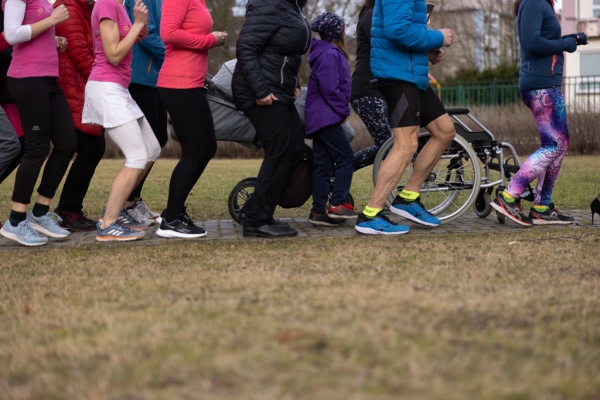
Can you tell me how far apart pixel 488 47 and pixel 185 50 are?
156 feet

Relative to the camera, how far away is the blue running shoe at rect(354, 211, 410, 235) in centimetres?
714

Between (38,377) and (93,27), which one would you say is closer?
(38,377)

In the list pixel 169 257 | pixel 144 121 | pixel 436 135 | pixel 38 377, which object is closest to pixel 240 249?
pixel 169 257

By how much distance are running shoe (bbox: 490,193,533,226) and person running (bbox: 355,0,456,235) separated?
629 millimetres

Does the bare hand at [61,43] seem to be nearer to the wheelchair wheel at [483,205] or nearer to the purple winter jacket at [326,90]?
the purple winter jacket at [326,90]

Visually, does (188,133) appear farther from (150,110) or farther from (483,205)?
(483,205)

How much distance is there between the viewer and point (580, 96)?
22.5 meters

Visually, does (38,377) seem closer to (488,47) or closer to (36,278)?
(36,278)

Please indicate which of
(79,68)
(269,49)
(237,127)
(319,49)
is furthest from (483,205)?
(79,68)

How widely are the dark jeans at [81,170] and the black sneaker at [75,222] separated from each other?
0.12 feet

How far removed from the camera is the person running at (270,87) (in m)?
6.82

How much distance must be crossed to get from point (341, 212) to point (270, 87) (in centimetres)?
145

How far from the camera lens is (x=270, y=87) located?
692cm

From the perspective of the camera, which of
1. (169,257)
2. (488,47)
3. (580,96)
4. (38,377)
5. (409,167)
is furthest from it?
(488,47)
